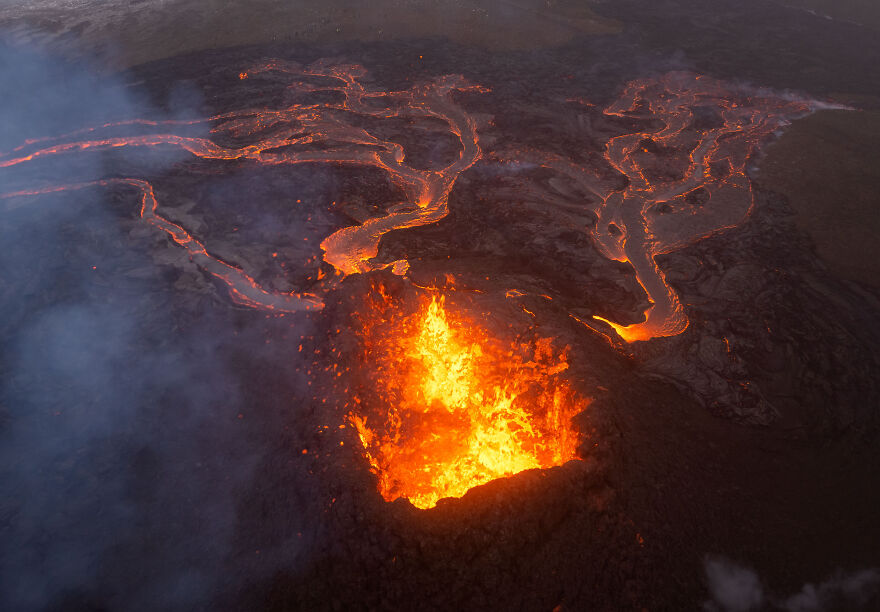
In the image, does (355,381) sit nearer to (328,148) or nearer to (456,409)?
(456,409)

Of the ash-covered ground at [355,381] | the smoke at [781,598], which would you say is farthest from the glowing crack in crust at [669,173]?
the smoke at [781,598]

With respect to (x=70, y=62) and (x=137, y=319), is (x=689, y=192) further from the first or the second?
(x=70, y=62)

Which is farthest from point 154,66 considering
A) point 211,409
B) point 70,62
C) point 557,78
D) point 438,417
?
point 438,417

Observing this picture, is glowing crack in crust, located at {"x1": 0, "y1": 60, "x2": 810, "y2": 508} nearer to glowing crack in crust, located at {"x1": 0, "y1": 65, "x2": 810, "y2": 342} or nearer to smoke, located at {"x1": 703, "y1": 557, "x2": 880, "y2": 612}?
glowing crack in crust, located at {"x1": 0, "y1": 65, "x2": 810, "y2": 342}

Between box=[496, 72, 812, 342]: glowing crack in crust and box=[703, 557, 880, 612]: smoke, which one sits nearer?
box=[703, 557, 880, 612]: smoke

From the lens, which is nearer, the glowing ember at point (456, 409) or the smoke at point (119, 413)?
the smoke at point (119, 413)

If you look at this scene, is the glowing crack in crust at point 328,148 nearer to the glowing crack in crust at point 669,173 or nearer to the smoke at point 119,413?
the smoke at point 119,413

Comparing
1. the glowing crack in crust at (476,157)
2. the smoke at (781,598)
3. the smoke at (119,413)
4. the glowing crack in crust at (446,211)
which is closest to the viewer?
the smoke at (781,598)

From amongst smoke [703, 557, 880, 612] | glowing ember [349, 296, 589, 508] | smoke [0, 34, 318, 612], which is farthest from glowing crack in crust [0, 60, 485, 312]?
smoke [703, 557, 880, 612]
